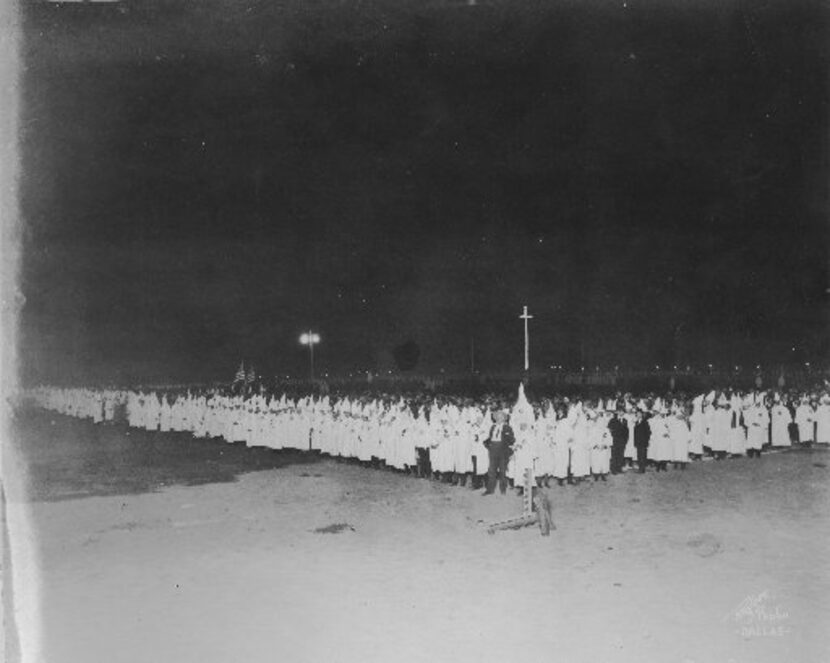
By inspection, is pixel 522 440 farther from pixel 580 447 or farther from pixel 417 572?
pixel 417 572

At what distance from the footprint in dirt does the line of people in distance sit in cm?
247

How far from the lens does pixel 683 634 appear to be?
631 cm

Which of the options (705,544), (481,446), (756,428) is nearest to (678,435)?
(756,428)

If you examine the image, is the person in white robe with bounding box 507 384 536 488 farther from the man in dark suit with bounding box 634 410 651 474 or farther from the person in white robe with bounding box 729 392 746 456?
the person in white robe with bounding box 729 392 746 456

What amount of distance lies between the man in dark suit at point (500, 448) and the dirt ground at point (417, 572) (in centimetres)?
51

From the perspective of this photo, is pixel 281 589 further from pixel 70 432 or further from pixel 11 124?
pixel 70 432

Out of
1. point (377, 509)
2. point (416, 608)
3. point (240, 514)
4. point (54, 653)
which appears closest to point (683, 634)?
point (416, 608)

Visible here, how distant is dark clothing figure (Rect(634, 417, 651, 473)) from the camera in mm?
14695

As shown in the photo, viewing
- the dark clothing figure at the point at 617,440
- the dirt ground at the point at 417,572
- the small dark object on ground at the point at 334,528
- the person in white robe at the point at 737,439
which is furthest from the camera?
the person in white robe at the point at 737,439

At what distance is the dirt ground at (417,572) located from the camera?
625cm

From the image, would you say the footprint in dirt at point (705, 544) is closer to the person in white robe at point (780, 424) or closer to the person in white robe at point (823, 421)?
the person in white robe at point (780, 424)

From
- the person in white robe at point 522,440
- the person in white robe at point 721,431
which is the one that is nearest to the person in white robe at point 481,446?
the person in white robe at point 522,440

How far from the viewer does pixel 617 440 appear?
14398 mm

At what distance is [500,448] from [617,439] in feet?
9.34
